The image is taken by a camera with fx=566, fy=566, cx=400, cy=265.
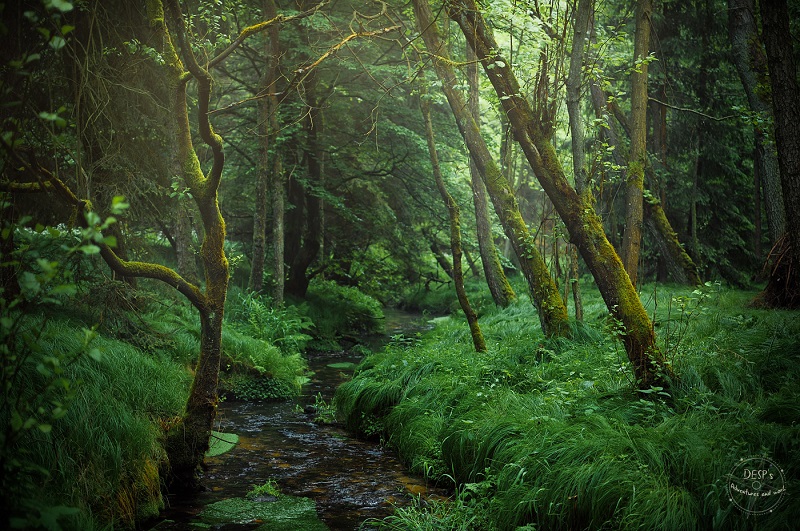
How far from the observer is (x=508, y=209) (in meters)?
8.50

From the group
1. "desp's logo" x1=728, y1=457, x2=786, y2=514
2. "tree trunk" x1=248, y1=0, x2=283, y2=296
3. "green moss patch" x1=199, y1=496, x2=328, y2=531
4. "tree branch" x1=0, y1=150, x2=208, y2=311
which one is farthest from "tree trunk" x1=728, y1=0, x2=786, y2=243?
"tree branch" x1=0, y1=150, x2=208, y2=311

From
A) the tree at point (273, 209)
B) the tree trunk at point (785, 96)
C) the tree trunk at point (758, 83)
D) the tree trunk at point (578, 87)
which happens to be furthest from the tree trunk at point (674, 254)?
the tree at point (273, 209)

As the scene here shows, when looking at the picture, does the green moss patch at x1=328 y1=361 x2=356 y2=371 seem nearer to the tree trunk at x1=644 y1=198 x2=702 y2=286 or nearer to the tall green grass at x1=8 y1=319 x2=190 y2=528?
the tall green grass at x1=8 y1=319 x2=190 y2=528

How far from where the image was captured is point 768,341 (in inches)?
224

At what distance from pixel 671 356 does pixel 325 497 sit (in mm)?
3463

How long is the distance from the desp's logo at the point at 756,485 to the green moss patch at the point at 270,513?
9.60 ft

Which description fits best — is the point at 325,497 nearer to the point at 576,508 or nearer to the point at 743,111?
the point at 576,508

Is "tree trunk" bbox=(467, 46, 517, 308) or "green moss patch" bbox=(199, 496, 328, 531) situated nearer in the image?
"green moss patch" bbox=(199, 496, 328, 531)

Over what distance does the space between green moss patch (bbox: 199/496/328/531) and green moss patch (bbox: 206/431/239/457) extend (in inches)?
49.5

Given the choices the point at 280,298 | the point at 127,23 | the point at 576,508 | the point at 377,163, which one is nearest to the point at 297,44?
the point at 377,163

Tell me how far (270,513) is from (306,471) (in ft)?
3.61

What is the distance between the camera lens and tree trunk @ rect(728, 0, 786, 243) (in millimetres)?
8953

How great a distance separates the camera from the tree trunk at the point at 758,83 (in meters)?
8.95

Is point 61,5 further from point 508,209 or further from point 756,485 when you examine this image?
point 508,209
